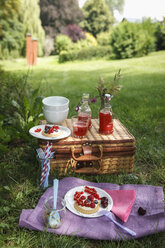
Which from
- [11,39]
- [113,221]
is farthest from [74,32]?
[113,221]

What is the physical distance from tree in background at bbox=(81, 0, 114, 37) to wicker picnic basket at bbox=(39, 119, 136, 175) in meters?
27.0

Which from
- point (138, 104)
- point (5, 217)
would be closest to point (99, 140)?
point (5, 217)

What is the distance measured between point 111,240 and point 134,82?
5.69 metres

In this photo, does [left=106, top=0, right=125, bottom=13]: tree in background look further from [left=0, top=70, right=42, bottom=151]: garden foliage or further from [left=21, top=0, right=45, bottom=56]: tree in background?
[left=0, top=70, right=42, bottom=151]: garden foliage

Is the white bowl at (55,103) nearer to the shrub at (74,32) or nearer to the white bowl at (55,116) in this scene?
the white bowl at (55,116)

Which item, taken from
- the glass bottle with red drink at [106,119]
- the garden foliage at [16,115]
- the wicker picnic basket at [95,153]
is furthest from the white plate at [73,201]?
the garden foliage at [16,115]

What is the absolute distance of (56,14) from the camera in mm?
22719

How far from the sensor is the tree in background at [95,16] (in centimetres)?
2788

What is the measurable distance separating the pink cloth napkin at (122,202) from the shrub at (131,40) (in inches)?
423

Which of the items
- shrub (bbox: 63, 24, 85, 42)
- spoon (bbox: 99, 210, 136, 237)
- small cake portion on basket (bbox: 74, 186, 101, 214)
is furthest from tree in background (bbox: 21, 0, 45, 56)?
spoon (bbox: 99, 210, 136, 237)

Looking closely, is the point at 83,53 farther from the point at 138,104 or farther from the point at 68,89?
the point at 138,104

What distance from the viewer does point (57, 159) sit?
252 cm

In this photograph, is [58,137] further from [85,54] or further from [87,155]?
[85,54]

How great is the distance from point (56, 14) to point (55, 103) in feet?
72.1
